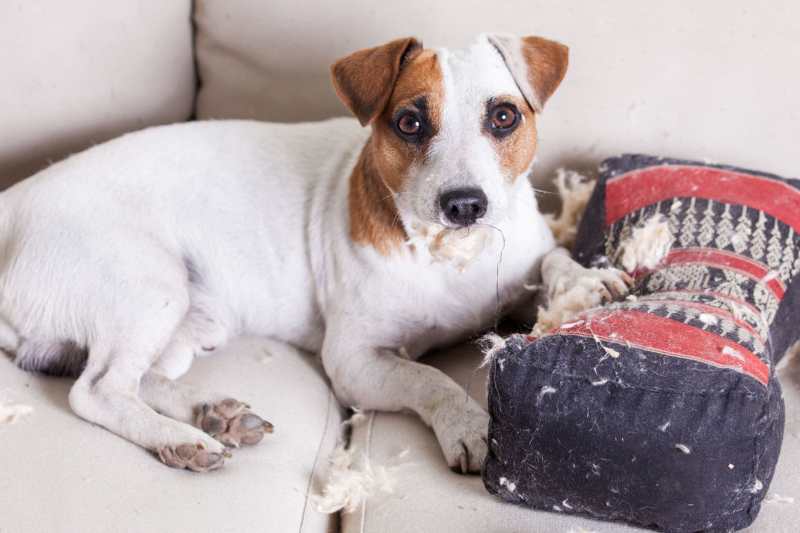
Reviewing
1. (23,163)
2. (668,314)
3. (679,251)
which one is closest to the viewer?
(668,314)

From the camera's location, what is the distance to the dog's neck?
1809 mm

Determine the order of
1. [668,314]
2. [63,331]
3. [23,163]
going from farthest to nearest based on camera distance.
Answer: [23,163] → [63,331] → [668,314]

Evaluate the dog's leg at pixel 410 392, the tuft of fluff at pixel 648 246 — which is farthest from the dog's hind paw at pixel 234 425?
the tuft of fluff at pixel 648 246

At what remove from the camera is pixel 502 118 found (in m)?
1.69

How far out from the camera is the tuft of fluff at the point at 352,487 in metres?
1.48

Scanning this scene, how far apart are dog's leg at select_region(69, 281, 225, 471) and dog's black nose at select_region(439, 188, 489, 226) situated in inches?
24.0

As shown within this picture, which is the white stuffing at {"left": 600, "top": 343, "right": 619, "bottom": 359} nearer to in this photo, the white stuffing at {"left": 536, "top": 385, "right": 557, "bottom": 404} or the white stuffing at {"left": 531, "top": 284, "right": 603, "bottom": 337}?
the white stuffing at {"left": 536, "top": 385, "right": 557, "bottom": 404}

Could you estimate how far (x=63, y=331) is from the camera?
72.5 inches

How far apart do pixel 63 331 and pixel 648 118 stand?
4.80ft

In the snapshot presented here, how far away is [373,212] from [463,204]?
0.33m

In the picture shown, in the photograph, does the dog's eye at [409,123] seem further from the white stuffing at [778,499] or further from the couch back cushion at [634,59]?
the white stuffing at [778,499]

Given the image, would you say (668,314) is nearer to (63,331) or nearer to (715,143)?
(715,143)

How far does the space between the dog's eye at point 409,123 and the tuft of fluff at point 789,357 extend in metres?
0.89

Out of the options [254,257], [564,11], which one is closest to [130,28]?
[254,257]
